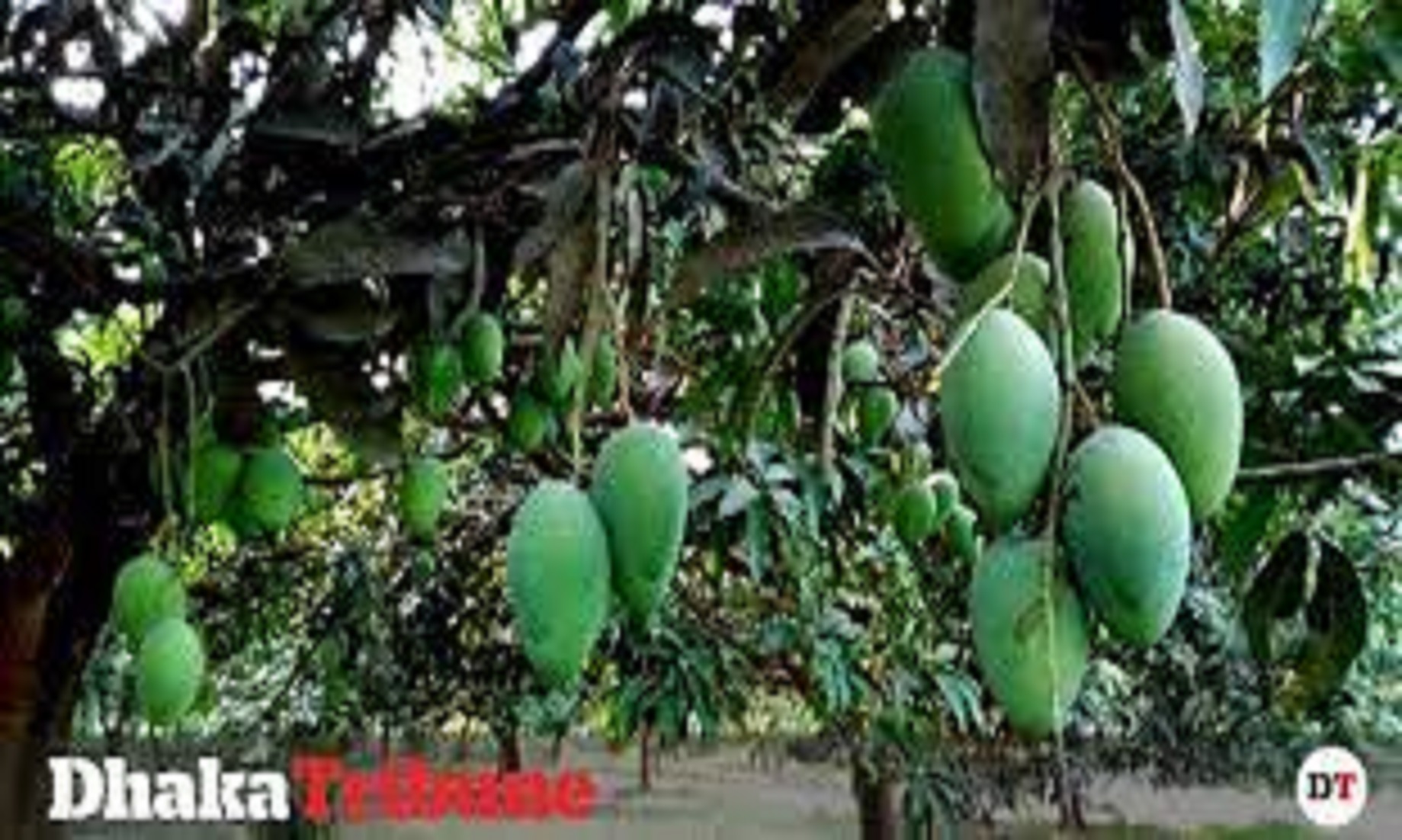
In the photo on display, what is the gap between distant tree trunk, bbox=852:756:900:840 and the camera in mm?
3871

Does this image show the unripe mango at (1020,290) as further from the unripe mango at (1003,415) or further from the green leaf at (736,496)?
the green leaf at (736,496)

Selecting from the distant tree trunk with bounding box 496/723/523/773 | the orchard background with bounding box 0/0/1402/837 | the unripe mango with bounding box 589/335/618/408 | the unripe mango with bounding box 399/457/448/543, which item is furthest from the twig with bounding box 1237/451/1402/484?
the distant tree trunk with bounding box 496/723/523/773

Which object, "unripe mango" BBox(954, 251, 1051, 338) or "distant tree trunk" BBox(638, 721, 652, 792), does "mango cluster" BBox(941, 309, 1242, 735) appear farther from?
"distant tree trunk" BBox(638, 721, 652, 792)

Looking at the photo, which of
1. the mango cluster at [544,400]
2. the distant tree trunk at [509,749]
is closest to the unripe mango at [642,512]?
the mango cluster at [544,400]

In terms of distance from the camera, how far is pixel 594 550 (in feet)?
2.17

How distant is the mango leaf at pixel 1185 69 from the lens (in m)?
0.53

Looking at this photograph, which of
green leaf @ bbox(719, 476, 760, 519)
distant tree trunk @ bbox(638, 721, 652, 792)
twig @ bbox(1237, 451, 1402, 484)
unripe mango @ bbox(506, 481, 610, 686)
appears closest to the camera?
unripe mango @ bbox(506, 481, 610, 686)

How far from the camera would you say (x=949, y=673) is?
304 centimetres

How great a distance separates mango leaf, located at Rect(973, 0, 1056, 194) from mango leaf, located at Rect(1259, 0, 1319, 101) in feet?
0.19

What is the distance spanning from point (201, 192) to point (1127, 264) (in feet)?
3.07

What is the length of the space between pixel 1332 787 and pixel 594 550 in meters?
4.45

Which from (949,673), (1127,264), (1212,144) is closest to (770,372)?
(1127,264)

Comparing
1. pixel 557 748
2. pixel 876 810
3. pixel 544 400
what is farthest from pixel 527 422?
pixel 876 810

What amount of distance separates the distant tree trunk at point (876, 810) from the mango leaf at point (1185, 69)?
3235 millimetres
